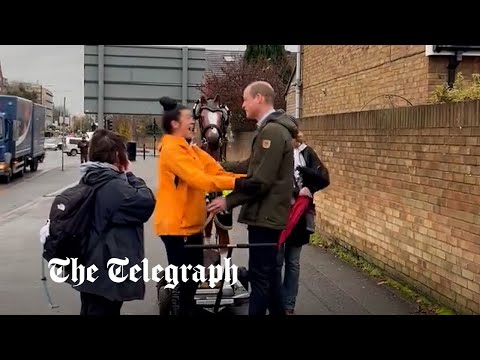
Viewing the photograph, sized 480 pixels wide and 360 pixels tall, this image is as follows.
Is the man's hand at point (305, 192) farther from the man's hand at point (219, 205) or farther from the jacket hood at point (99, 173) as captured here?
the jacket hood at point (99, 173)

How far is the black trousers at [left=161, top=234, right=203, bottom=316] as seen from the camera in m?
4.90

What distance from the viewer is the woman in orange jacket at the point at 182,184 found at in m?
4.61

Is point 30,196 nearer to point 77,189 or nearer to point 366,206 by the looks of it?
point 366,206

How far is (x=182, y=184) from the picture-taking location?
4.78 meters

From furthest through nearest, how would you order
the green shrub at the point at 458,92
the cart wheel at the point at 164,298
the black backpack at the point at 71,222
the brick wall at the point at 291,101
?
the brick wall at the point at 291,101, the green shrub at the point at 458,92, the cart wheel at the point at 164,298, the black backpack at the point at 71,222

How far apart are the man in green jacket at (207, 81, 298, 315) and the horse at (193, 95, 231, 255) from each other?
44.6 inches

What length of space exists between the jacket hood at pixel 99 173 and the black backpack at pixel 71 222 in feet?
0.12

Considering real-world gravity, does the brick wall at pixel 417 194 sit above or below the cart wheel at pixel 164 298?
above

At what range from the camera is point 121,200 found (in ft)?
13.3

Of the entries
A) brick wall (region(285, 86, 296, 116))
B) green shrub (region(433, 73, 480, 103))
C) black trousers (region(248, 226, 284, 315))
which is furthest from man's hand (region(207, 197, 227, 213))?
brick wall (region(285, 86, 296, 116))

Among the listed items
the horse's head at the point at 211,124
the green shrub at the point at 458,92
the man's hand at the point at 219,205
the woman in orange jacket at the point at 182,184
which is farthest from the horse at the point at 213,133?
the green shrub at the point at 458,92

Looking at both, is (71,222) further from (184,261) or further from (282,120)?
(282,120)

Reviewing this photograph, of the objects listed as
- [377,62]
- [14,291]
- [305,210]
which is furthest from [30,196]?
[305,210]

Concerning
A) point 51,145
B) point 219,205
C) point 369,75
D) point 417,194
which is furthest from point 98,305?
point 51,145
